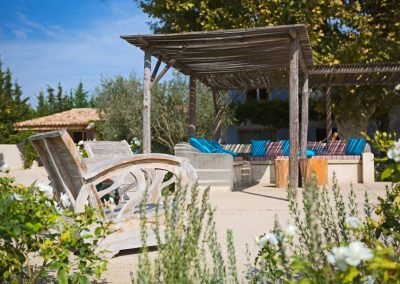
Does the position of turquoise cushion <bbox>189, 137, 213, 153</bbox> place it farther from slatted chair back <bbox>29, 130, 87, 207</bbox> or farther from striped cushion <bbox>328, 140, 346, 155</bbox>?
slatted chair back <bbox>29, 130, 87, 207</bbox>

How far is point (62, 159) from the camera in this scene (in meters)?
4.00

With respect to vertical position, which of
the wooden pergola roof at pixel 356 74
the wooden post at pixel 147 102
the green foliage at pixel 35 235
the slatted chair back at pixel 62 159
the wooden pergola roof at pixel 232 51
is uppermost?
the wooden pergola roof at pixel 232 51

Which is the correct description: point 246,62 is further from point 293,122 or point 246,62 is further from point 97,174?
point 97,174

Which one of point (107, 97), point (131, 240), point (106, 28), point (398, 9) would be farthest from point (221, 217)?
point (107, 97)

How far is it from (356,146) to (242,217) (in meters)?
7.33

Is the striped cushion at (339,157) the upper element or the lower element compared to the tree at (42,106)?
lower

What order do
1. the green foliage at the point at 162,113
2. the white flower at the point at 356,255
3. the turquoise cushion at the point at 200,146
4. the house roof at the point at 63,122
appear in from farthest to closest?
1. the house roof at the point at 63,122
2. the green foliage at the point at 162,113
3. the turquoise cushion at the point at 200,146
4. the white flower at the point at 356,255

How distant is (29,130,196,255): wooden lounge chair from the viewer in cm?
384

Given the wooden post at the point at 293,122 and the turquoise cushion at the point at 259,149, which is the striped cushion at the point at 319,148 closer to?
the turquoise cushion at the point at 259,149

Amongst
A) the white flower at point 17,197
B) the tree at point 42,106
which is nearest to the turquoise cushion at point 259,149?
the white flower at point 17,197

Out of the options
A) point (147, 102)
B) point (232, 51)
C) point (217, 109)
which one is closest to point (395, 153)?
point (147, 102)

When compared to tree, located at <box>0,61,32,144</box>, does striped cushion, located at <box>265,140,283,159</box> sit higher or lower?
lower

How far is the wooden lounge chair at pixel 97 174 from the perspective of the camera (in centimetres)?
384

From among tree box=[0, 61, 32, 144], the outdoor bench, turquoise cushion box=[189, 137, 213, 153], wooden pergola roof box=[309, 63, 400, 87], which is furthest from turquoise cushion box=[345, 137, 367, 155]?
tree box=[0, 61, 32, 144]
